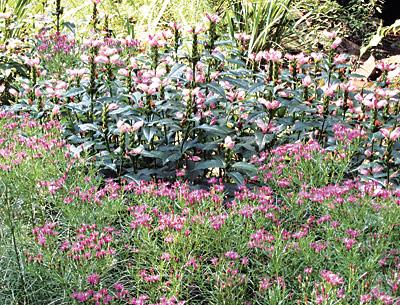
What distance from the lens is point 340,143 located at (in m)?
3.20

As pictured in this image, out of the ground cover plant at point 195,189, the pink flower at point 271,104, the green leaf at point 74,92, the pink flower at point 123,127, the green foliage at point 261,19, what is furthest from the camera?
the green foliage at point 261,19

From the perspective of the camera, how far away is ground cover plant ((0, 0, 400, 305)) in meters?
2.38

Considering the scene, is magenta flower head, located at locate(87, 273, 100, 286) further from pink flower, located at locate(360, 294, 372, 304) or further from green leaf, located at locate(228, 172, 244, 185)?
green leaf, located at locate(228, 172, 244, 185)

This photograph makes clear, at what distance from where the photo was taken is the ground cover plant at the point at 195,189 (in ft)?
7.81

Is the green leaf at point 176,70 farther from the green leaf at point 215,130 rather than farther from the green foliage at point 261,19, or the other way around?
the green foliage at point 261,19

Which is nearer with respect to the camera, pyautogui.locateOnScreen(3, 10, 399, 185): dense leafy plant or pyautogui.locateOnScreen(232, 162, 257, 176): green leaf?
pyautogui.locateOnScreen(232, 162, 257, 176): green leaf

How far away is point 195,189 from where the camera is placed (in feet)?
10.6

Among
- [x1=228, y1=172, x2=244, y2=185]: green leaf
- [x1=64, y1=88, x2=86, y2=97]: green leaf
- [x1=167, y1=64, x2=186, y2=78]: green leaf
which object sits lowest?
[x1=228, y1=172, x2=244, y2=185]: green leaf

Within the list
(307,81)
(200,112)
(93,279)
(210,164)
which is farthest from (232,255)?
(307,81)

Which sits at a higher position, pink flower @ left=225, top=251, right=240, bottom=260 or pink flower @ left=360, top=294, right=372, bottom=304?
pink flower @ left=360, top=294, right=372, bottom=304

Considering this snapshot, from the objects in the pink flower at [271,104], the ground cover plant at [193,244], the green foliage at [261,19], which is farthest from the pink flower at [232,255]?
the green foliage at [261,19]

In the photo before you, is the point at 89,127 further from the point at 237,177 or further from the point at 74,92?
the point at 237,177

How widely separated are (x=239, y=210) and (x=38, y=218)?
0.96 meters

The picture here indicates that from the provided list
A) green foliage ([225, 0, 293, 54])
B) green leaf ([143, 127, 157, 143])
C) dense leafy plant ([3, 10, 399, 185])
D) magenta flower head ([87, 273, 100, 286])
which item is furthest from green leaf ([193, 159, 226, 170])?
green foliage ([225, 0, 293, 54])
